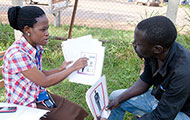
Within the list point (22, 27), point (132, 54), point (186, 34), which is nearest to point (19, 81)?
point (22, 27)

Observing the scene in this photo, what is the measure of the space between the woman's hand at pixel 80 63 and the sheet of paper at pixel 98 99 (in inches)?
8.9

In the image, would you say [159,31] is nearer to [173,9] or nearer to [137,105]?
[137,105]

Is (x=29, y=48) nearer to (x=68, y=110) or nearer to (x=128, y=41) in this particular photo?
(x=68, y=110)

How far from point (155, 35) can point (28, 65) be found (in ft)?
3.26

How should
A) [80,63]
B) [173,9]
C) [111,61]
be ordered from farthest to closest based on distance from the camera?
[111,61] → [173,9] → [80,63]

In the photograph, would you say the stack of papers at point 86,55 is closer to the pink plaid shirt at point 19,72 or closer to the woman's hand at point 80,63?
the woman's hand at point 80,63

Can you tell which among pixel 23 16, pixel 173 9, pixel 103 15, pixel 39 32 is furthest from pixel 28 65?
pixel 103 15

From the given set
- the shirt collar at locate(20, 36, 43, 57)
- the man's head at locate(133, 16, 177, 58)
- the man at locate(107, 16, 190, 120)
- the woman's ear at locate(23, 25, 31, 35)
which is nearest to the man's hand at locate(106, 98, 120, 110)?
the man at locate(107, 16, 190, 120)

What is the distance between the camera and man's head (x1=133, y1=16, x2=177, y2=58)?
1330 mm

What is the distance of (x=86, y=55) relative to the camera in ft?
6.22

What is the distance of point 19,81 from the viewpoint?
1.66m

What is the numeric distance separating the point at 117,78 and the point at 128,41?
3.08 ft

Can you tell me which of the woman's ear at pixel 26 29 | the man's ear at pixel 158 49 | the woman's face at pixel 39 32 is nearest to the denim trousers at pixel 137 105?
the man's ear at pixel 158 49

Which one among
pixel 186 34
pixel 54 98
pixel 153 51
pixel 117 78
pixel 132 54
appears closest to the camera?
pixel 153 51
